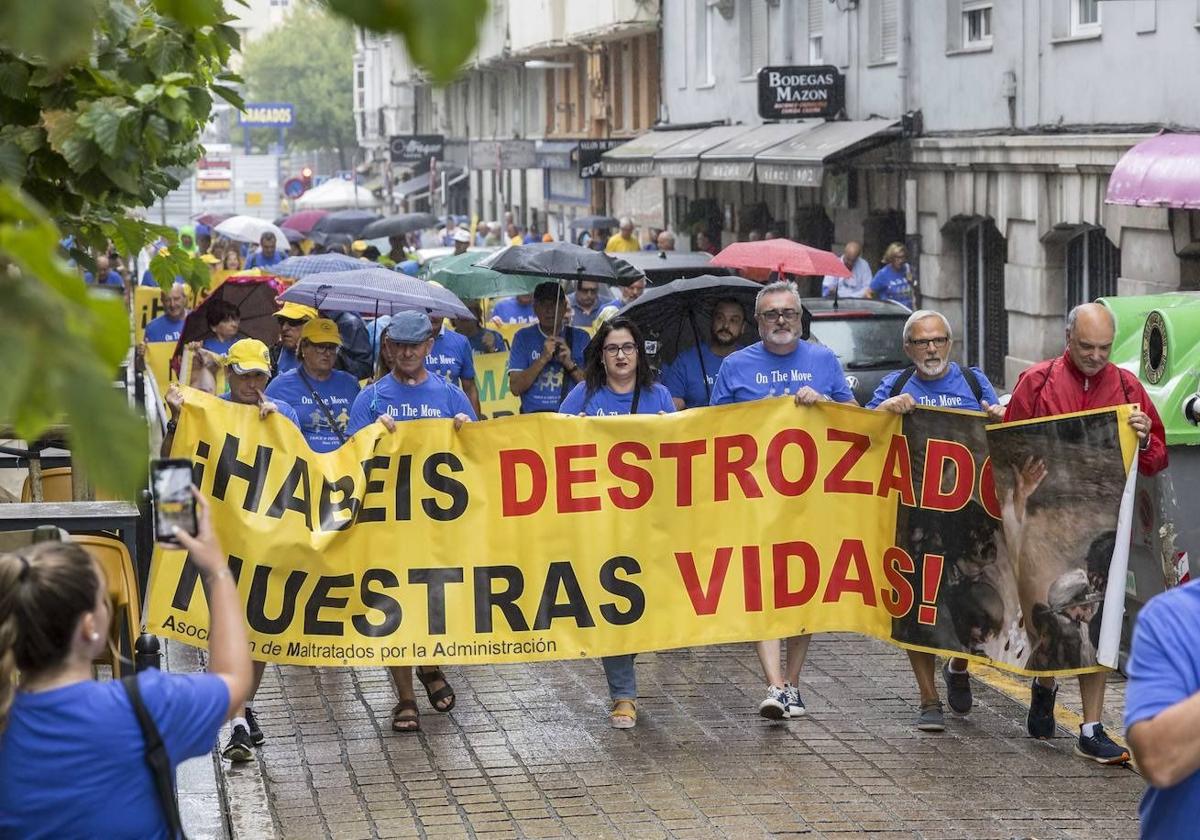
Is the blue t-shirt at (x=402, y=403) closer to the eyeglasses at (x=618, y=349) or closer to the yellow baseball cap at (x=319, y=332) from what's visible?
the yellow baseball cap at (x=319, y=332)

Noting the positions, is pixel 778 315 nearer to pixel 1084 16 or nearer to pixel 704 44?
pixel 1084 16

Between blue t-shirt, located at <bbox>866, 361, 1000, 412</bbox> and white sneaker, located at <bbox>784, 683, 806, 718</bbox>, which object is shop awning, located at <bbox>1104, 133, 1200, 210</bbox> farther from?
white sneaker, located at <bbox>784, 683, 806, 718</bbox>

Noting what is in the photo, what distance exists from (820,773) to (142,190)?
10.7ft

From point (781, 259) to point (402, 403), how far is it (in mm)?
10769

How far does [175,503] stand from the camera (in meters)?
3.64

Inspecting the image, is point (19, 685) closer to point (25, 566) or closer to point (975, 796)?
point (25, 566)

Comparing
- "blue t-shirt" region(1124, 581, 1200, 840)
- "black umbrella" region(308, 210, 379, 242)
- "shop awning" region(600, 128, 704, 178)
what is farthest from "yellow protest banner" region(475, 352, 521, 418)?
"black umbrella" region(308, 210, 379, 242)

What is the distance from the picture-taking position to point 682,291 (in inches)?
476

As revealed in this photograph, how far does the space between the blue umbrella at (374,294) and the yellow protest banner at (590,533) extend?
16.8ft

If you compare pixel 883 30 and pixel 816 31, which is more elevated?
pixel 816 31

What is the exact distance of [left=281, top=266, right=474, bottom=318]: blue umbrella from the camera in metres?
13.3

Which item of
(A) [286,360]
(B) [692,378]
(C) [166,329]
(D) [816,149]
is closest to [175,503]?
(B) [692,378]

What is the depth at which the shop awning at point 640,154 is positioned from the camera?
37.5 m

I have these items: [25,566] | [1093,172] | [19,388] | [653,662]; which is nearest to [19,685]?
[25,566]
